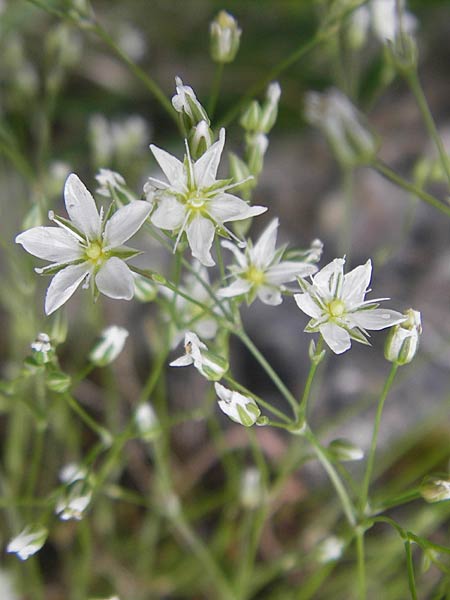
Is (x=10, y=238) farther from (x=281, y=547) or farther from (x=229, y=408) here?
(x=229, y=408)

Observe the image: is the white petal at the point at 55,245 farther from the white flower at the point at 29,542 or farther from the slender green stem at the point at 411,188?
the slender green stem at the point at 411,188

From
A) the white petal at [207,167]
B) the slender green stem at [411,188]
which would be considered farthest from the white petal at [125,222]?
the slender green stem at [411,188]

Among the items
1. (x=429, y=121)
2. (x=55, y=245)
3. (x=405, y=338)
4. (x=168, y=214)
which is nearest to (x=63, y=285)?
(x=55, y=245)

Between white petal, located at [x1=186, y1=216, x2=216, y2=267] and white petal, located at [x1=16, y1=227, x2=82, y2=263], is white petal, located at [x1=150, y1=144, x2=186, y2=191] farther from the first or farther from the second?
white petal, located at [x1=16, y1=227, x2=82, y2=263]

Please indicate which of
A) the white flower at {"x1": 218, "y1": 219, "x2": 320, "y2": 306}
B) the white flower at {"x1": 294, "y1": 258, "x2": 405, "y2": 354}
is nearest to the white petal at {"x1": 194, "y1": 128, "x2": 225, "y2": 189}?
the white flower at {"x1": 218, "y1": 219, "x2": 320, "y2": 306}

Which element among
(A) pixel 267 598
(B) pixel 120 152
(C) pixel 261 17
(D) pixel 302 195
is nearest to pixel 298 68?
(C) pixel 261 17

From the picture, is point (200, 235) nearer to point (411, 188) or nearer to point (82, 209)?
point (82, 209)
